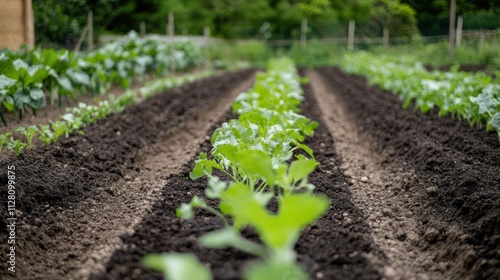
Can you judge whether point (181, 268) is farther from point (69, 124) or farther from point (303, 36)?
point (303, 36)

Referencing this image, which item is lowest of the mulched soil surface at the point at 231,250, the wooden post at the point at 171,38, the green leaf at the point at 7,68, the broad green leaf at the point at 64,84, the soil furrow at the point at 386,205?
the soil furrow at the point at 386,205

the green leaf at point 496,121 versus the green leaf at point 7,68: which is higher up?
the green leaf at point 7,68

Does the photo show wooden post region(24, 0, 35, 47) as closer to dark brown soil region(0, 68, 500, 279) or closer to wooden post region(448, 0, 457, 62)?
dark brown soil region(0, 68, 500, 279)

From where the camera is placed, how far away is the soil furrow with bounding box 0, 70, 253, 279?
2.99 m

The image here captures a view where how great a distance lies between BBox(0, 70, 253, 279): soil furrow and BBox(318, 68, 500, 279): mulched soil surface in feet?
7.09

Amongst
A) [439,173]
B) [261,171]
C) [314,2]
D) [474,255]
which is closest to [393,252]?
[474,255]

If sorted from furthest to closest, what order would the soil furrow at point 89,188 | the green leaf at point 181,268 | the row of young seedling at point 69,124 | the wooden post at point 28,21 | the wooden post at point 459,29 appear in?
the wooden post at point 459,29 → the wooden post at point 28,21 → the row of young seedling at point 69,124 → the soil furrow at point 89,188 → the green leaf at point 181,268

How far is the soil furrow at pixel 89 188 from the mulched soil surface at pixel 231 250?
285mm

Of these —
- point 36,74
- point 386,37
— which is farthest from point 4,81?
point 386,37

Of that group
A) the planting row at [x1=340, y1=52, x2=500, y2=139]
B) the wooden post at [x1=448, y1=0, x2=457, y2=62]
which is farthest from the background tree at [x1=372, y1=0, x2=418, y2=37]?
the planting row at [x1=340, y1=52, x2=500, y2=139]

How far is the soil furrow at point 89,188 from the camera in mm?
2988

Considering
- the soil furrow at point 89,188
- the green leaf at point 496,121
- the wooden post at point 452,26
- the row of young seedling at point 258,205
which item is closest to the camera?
the row of young seedling at point 258,205

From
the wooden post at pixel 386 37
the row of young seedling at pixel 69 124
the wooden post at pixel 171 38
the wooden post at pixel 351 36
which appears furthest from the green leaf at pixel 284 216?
the wooden post at pixel 351 36

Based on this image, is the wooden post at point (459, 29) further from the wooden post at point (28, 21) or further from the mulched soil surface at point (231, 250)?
the mulched soil surface at point (231, 250)
